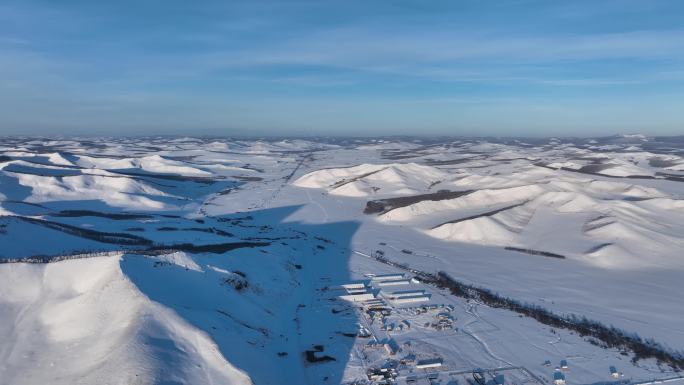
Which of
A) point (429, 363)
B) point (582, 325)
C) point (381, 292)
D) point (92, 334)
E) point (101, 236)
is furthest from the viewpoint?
point (101, 236)

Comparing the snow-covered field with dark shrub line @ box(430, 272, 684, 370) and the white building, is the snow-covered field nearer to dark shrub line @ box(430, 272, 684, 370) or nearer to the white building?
the white building

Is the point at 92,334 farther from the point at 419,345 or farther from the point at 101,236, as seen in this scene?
the point at 101,236

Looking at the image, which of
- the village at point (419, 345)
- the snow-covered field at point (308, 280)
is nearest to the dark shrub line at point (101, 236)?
the snow-covered field at point (308, 280)

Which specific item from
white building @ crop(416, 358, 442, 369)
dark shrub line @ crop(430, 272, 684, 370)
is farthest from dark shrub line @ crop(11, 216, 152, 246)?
white building @ crop(416, 358, 442, 369)

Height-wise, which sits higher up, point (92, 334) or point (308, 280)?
point (92, 334)

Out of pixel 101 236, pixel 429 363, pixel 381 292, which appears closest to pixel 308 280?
pixel 381 292

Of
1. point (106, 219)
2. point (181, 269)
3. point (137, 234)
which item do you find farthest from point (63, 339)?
point (106, 219)

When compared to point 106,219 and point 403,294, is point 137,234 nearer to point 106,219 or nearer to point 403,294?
point 106,219
